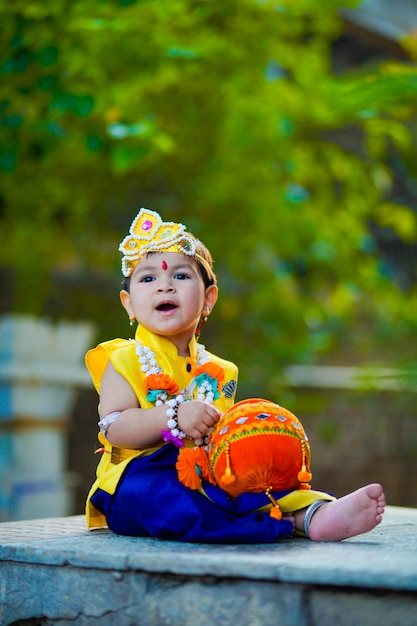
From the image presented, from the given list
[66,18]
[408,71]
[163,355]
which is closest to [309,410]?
[408,71]

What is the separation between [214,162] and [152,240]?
125 inches

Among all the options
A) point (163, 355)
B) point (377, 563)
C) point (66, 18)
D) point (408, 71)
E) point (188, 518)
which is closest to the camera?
point (377, 563)

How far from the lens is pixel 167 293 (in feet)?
7.80

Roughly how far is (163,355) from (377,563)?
2.93 ft

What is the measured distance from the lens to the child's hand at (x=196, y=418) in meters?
2.20

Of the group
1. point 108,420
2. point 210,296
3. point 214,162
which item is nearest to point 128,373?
point 108,420

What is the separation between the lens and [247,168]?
5.49 meters

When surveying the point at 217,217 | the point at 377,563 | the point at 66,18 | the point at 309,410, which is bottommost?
the point at 309,410

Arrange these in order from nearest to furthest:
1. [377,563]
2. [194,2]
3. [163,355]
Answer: [377,563] → [163,355] → [194,2]

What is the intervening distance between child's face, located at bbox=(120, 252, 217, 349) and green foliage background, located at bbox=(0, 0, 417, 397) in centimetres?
151

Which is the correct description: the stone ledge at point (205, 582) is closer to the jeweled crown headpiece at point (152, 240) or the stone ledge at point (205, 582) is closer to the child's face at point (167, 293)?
the child's face at point (167, 293)

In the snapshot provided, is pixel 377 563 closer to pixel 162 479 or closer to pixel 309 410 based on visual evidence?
pixel 162 479

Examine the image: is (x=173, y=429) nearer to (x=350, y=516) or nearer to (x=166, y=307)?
(x=166, y=307)

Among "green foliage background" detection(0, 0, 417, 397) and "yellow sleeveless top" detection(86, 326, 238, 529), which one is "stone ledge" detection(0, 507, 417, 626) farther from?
"green foliage background" detection(0, 0, 417, 397)
